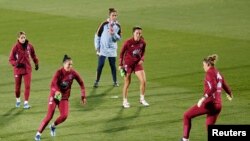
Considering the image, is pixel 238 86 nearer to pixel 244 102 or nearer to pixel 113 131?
pixel 244 102

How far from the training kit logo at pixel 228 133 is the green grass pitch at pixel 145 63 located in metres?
2.77

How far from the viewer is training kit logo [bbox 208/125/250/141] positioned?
1409 cm

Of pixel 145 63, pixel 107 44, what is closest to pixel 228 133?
pixel 107 44

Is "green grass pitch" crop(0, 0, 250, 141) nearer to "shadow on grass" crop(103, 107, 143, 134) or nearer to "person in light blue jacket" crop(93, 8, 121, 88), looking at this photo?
"shadow on grass" crop(103, 107, 143, 134)

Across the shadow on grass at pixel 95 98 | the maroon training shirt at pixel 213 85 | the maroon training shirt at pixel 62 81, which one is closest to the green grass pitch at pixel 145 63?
the shadow on grass at pixel 95 98

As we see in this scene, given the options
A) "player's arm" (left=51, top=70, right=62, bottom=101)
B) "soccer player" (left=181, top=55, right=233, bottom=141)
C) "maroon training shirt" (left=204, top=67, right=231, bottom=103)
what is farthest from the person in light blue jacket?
"maroon training shirt" (left=204, top=67, right=231, bottom=103)

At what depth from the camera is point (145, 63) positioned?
90.7 feet

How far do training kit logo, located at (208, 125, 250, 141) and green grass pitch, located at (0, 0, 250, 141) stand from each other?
2.77 m

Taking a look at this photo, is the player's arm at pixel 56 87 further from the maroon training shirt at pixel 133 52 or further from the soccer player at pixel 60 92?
the maroon training shirt at pixel 133 52

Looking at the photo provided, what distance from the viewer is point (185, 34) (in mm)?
34625

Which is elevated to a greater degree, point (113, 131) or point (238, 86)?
point (238, 86)

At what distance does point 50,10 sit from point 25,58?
23.0 m

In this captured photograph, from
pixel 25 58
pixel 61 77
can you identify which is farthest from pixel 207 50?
pixel 61 77

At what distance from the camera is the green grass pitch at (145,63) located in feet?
60.4
